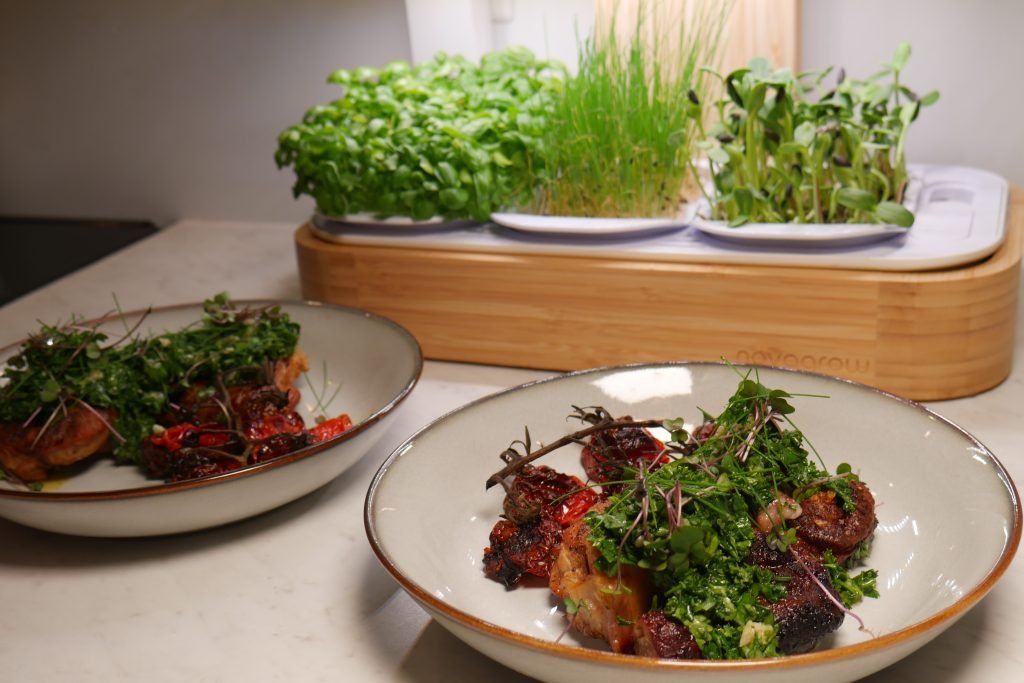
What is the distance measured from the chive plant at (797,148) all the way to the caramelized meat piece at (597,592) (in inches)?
21.3

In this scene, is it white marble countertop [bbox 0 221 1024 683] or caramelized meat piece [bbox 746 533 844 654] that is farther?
white marble countertop [bbox 0 221 1024 683]

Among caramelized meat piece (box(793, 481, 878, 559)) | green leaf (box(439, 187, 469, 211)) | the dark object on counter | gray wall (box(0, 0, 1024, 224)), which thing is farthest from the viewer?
the dark object on counter

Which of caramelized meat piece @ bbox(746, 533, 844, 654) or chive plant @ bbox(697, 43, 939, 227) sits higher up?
chive plant @ bbox(697, 43, 939, 227)

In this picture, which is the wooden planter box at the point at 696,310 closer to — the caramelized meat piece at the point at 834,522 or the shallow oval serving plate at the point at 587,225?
the shallow oval serving plate at the point at 587,225

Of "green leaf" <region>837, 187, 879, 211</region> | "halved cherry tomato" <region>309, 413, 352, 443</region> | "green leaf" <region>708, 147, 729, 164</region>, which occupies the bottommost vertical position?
"halved cherry tomato" <region>309, 413, 352, 443</region>

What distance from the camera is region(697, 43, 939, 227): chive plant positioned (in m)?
1.18

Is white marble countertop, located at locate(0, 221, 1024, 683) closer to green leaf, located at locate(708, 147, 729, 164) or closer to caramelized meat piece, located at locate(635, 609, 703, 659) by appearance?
caramelized meat piece, located at locate(635, 609, 703, 659)

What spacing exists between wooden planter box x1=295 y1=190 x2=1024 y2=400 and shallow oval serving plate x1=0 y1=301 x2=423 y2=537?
13 cm

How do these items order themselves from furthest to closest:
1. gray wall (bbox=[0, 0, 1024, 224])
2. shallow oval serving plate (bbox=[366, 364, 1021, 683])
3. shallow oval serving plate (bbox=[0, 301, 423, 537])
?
gray wall (bbox=[0, 0, 1024, 224])
shallow oval serving plate (bbox=[0, 301, 423, 537])
shallow oval serving plate (bbox=[366, 364, 1021, 683])

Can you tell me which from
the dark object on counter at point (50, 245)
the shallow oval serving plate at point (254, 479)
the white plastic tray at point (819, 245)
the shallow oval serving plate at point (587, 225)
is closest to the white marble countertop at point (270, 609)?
the shallow oval serving plate at point (254, 479)

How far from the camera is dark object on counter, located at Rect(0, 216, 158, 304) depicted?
6.13ft

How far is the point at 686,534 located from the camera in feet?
2.20

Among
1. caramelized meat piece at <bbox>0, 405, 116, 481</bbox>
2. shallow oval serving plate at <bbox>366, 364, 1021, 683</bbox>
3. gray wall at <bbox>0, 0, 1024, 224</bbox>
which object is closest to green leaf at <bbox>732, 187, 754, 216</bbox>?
shallow oval serving plate at <bbox>366, 364, 1021, 683</bbox>

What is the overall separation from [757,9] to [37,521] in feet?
3.68
